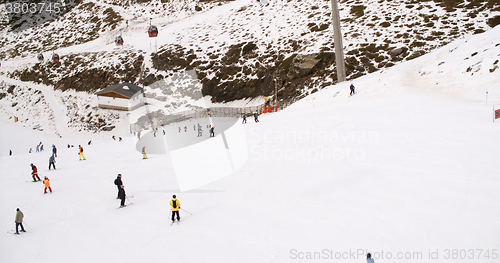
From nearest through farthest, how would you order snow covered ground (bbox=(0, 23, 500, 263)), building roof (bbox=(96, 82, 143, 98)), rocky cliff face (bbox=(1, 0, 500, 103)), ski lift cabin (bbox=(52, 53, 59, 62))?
snow covered ground (bbox=(0, 23, 500, 263)) < rocky cliff face (bbox=(1, 0, 500, 103)) < building roof (bbox=(96, 82, 143, 98)) < ski lift cabin (bbox=(52, 53, 59, 62))

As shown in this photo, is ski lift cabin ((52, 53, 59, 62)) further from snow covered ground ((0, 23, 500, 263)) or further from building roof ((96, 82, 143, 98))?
snow covered ground ((0, 23, 500, 263))

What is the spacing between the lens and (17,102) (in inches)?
2029

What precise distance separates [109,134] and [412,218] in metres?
41.6

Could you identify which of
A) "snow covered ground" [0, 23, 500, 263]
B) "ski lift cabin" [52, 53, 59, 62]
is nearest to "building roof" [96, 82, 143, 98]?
"ski lift cabin" [52, 53, 59, 62]

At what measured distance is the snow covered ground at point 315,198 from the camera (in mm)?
7863

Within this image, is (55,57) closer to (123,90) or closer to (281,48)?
(123,90)

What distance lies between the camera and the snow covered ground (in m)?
7.86

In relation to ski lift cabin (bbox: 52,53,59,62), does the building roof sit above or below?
below

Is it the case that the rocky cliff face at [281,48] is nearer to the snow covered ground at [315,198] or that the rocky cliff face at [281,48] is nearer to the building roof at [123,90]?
the building roof at [123,90]

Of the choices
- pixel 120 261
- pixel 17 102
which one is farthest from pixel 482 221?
pixel 17 102

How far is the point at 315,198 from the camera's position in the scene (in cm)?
1030

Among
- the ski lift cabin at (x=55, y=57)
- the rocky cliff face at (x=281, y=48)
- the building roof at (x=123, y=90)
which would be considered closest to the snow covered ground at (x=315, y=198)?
the rocky cliff face at (x=281, y=48)

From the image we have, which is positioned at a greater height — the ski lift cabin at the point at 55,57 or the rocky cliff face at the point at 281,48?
the ski lift cabin at the point at 55,57

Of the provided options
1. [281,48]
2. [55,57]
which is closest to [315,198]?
[281,48]
